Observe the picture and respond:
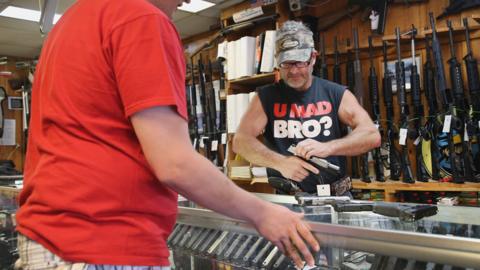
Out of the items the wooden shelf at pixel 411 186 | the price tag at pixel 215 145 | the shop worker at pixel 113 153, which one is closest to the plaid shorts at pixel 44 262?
the shop worker at pixel 113 153

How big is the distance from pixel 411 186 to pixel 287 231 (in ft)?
8.68

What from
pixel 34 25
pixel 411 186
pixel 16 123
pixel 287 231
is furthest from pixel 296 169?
pixel 16 123

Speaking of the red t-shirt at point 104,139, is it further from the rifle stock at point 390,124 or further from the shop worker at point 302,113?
the rifle stock at point 390,124

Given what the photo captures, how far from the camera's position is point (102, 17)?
29.4 inches

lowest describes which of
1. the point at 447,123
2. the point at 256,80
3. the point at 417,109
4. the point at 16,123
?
the point at 447,123

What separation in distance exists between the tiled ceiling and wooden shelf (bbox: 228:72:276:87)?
86 cm

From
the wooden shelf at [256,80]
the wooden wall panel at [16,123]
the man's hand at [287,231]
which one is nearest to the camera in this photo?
the man's hand at [287,231]

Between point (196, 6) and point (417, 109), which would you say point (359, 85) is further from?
point (196, 6)

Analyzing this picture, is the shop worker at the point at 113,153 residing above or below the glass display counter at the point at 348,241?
above

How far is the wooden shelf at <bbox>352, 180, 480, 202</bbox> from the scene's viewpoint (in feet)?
9.58

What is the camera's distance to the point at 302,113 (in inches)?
85.0

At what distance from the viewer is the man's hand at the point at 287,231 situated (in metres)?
0.80

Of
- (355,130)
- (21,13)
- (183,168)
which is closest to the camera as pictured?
(183,168)

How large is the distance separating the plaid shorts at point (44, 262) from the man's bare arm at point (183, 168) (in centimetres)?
16
